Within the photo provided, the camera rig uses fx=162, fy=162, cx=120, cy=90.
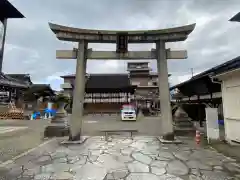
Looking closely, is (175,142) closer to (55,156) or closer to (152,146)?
(152,146)

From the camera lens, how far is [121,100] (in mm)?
29031

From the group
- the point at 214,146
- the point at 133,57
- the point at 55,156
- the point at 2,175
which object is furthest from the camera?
the point at 133,57

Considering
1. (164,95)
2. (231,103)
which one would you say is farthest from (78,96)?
(231,103)

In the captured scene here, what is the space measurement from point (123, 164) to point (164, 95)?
4185mm

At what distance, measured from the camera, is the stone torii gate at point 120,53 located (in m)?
7.86

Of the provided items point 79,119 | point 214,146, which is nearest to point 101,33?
point 79,119

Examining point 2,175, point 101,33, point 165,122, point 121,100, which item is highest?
point 101,33

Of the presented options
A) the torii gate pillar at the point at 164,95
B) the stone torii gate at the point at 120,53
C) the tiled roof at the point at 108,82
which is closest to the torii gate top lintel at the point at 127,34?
the stone torii gate at the point at 120,53

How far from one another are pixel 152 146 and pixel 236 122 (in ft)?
12.7

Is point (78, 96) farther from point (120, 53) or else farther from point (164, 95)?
point (164, 95)

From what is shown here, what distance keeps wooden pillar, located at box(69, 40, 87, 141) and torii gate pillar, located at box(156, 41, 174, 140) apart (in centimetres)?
382

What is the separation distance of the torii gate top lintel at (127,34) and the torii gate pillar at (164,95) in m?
0.44

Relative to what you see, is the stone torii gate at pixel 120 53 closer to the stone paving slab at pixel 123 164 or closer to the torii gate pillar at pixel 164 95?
the torii gate pillar at pixel 164 95

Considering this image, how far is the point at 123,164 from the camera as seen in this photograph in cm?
500
